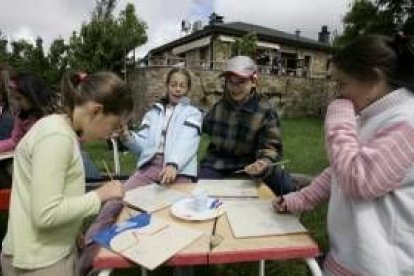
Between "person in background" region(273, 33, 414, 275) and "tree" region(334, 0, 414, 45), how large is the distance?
2229 cm

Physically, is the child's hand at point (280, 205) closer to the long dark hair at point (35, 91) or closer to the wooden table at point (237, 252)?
the wooden table at point (237, 252)

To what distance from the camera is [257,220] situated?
2.09m

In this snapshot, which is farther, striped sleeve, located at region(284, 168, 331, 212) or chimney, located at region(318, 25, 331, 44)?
chimney, located at region(318, 25, 331, 44)

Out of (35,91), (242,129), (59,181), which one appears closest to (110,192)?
(59,181)

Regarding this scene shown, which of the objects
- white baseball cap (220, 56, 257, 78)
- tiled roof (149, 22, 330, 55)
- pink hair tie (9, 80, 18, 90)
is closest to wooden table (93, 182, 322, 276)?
white baseball cap (220, 56, 257, 78)

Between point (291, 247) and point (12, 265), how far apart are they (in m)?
1.06

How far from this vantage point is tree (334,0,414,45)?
923 inches

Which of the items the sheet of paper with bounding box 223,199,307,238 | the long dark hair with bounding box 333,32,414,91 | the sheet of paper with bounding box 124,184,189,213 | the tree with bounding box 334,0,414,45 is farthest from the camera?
the tree with bounding box 334,0,414,45

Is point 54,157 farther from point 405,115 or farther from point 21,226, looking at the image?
point 405,115

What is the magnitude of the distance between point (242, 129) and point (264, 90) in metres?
20.8

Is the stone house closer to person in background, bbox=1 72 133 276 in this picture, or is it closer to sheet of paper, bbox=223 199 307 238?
sheet of paper, bbox=223 199 307 238

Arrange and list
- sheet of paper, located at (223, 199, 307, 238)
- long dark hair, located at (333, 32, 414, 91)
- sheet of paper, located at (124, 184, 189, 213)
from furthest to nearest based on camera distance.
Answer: sheet of paper, located at (124, 184, 189, 213), sheet of paper, located at (223, 199, 307, 238), long dark hair, located at (333, 32, 414, 91)

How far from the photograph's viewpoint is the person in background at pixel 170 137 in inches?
135

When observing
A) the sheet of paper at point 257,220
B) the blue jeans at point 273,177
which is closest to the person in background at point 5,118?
the blue jeans at point 273,177
